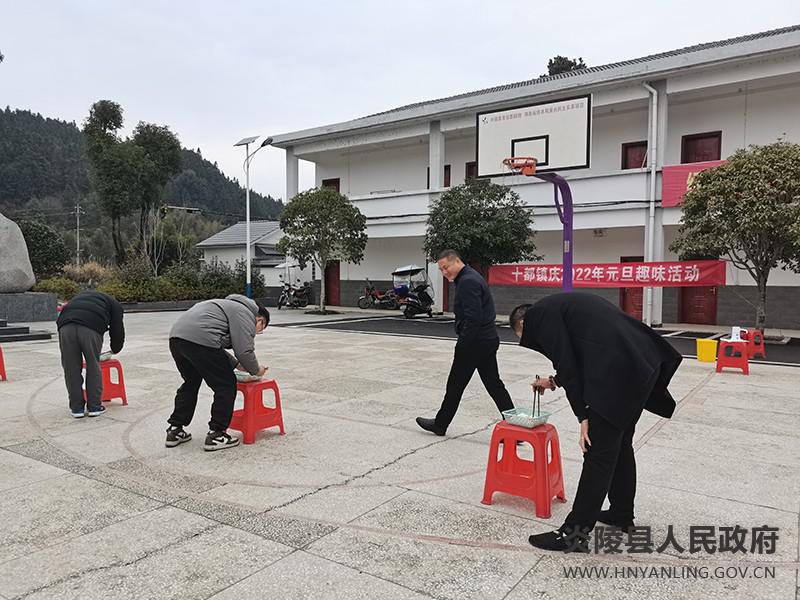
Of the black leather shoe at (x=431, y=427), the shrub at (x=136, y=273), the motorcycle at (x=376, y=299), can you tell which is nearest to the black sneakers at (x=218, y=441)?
the black leather shoe at (x=431, y=427)

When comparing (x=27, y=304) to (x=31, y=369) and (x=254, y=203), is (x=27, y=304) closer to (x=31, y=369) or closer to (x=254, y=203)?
(x=31, y=369)

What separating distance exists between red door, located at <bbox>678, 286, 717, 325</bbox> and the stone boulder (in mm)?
18024

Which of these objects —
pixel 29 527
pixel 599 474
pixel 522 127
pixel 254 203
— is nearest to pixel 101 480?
pixel 29 527

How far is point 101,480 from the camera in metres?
4.15

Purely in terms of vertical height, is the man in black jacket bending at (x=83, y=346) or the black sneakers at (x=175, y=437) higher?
the man in black jacket bending at (x=83, y=346)

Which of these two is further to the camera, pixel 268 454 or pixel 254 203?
pixel 254 203

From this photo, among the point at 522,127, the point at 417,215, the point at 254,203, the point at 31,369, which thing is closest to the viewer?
the point at 31,369

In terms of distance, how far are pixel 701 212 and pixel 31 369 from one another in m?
12.7

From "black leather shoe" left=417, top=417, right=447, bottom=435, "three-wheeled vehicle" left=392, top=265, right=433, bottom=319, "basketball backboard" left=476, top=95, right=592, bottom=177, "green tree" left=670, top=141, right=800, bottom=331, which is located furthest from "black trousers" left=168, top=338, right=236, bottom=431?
"three-wheeled vehicle" left=392, top=265, right=433, bottom=319

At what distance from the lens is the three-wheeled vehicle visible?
18703mm

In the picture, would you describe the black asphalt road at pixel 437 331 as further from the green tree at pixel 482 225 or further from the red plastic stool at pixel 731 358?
the green tree at pixel 482 225

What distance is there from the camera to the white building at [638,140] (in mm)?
14953

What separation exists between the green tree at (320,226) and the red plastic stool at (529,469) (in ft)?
52.2

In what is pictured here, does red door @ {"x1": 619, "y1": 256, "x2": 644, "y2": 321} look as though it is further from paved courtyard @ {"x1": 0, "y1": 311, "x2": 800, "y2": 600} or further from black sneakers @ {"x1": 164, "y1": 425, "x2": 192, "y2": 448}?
black sneakers @ {"x1": 164, "y1": 425, "x2": 192, "y2": 448}
